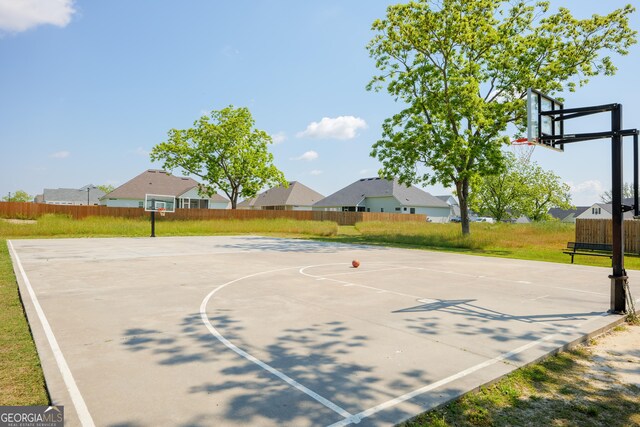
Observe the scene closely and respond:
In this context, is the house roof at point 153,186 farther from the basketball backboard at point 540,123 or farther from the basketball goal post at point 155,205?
the basketball backboard at point 540,123

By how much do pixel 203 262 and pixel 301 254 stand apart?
4.94 metres

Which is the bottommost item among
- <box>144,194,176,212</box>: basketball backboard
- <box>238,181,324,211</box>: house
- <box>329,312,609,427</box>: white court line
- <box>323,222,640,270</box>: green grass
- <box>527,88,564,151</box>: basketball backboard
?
<box>329,312,609,427</box>: white court line

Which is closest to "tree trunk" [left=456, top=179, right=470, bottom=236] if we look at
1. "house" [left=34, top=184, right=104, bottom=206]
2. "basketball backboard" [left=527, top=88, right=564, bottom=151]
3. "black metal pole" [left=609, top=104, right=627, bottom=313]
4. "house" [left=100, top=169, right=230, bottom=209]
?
"basketball backboard" [left=527, top=88, right=564, bottom=151]

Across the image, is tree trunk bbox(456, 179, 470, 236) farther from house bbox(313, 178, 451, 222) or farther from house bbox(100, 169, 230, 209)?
house bbox(100, 169, 230, 209)

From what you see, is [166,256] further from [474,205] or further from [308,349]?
[474,205]

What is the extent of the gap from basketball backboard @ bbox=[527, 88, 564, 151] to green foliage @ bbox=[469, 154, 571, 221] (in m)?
47.7

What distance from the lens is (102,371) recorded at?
452 centimetres

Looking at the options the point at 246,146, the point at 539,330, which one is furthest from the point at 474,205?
the point at 539,330

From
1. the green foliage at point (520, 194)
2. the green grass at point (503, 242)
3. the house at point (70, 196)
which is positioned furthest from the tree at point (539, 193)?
the house at point (70, 196)

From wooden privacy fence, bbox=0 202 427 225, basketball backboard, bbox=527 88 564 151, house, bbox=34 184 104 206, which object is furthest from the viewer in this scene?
house, bbox=34 184 104 206

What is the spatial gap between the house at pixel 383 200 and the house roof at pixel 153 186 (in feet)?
63.1

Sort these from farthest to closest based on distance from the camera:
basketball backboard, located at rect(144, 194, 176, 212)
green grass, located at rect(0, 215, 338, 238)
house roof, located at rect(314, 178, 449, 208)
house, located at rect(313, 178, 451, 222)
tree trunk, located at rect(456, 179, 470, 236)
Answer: house roof, located at rect(314, 178, 449, 208) < house, located at rect(313, 178, 451, 222) < basketball backboard, located at rect(144, 194, 176, 212) < green grass, located at rect(0, 215, 338, 238) < tree trunk, located at rect(456, 179, 470, 236)

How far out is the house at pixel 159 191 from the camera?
189ft

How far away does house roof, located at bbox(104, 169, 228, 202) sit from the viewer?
57.7 m
